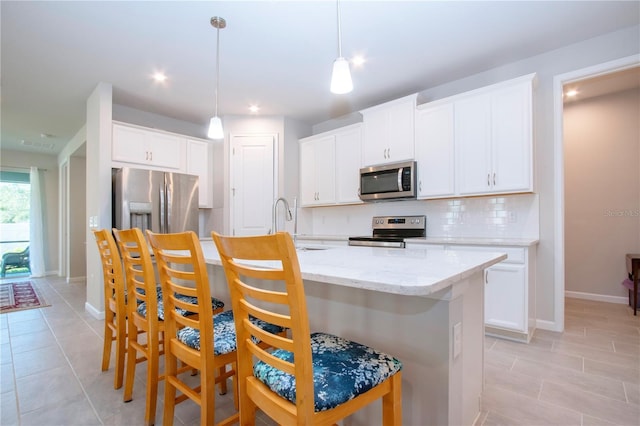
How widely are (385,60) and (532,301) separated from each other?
2.66 meters

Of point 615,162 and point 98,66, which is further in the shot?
point 615,162

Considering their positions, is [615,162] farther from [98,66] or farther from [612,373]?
A: [98,66]

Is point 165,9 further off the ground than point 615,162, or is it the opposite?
point 165,9

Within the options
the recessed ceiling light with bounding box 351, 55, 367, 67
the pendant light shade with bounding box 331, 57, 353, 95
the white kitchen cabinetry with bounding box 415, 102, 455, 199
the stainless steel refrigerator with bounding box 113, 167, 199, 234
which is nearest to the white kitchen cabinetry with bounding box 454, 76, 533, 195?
the white kitchen cabinetry with bounding box 415, 102, 455, 199

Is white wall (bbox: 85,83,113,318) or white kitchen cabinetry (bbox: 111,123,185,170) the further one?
white kitchen cabinetry (bbox: 111,123,185,170)

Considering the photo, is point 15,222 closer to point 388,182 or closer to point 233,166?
point 233,166

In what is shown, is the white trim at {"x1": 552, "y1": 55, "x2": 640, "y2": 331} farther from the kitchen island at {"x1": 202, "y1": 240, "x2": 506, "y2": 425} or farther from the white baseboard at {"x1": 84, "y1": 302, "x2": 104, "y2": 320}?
the white baseboard at {"x1": 84, "y1": 302, "x2": 104, "y2": 320}

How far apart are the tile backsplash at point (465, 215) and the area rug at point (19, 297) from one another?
14.1ft

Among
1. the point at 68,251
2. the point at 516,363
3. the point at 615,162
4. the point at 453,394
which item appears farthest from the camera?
the point at 68,251

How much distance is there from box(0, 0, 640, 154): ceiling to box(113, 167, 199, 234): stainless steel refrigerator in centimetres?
101

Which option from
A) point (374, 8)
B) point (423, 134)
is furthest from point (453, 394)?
point (423, 134)

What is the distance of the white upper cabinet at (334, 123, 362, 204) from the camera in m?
4.07

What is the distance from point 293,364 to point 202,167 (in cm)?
412

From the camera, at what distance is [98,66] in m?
3.10
